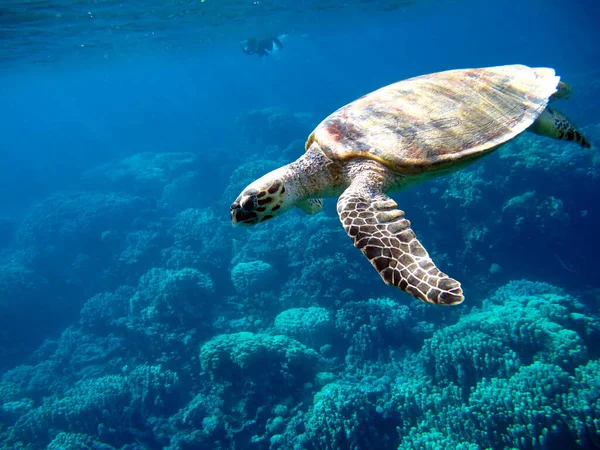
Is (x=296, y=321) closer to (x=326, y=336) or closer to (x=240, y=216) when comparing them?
(x=326, y=336)

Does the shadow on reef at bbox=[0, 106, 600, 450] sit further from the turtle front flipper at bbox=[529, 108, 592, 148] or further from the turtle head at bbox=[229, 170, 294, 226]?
the turtle head at bbox=[229, 170, 294, 226]

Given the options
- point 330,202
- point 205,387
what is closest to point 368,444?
point 205,387

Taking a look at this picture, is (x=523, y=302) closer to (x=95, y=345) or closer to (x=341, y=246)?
(x=341, y=246)

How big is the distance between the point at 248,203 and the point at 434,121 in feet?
5.93

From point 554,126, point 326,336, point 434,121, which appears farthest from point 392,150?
point 326,336

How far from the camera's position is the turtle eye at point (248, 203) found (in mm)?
2795

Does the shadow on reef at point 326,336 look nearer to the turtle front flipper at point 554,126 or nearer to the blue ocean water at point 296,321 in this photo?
the blue ocean water at point 296,321

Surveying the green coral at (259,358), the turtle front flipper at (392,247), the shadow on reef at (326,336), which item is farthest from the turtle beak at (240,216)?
the green coral at (259,358)

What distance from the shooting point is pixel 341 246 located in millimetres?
9242

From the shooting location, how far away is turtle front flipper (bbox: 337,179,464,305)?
2.02 meters

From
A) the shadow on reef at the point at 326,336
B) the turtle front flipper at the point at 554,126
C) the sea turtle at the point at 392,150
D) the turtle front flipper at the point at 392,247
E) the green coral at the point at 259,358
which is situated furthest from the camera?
the green coral at the point at 259,358

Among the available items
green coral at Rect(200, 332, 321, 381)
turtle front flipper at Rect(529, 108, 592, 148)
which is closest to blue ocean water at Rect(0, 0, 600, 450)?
green coral at Rect(200, 332, 321, 381)

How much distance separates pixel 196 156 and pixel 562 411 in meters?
20.2

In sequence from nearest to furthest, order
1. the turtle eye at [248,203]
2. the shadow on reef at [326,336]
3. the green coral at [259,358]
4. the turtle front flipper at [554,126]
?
the turtle eye at [248,203]
the turtle front flipper at [554,126]
the shadow on reef at [326,336]
the green coral at [259,358]
